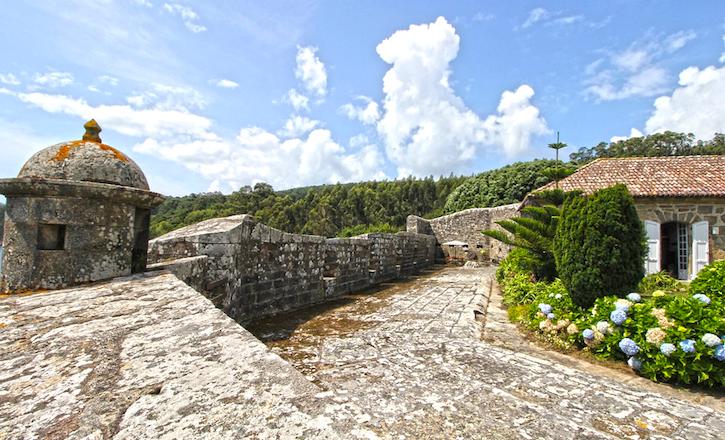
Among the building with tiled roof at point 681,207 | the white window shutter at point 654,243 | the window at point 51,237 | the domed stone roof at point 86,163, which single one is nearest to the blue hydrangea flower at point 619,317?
the domed stone roof at point 86,163

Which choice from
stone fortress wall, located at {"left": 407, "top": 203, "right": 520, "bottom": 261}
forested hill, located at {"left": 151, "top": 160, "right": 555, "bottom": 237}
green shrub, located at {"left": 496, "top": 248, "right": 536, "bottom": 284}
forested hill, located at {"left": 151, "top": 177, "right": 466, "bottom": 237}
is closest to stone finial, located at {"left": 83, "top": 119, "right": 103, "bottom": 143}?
green shrub, located at {"left": 496, "top": 248, "right": 536, "bottom": 284}

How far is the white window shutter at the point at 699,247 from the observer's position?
11102mm

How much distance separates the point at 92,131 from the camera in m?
3.03

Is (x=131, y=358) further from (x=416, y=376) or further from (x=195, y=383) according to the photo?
(x=416, y=376)

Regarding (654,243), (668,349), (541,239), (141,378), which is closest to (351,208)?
(654,243)

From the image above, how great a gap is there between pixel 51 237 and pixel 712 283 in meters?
8.25

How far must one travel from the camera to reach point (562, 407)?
250 cm

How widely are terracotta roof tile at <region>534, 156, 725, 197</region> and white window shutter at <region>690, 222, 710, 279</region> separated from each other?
1.01 metres

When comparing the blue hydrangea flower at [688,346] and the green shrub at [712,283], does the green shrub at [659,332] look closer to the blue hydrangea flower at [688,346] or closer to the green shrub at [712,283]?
the blue hydrangea flower at [688,346]

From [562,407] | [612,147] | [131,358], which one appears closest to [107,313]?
[131,358]

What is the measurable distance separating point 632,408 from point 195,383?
289cm

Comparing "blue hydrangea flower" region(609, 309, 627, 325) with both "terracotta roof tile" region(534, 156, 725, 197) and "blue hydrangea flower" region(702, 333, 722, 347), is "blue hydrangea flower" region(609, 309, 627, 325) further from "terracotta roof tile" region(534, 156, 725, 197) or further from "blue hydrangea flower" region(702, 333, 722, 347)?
"terracotta roof tile" region(534, 156, 725, 197)

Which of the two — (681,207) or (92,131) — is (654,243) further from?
(92,131)

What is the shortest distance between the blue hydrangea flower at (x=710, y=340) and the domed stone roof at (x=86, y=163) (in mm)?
4936
